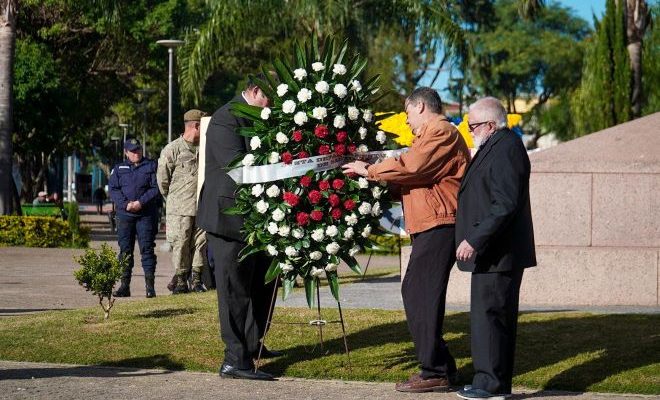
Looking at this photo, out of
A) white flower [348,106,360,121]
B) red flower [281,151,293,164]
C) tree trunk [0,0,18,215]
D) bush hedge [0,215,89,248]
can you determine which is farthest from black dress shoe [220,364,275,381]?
tree trunk [0,0,18,215]

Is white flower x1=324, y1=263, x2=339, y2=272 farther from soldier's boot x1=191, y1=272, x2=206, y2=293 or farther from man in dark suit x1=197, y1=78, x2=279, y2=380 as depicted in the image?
soldier's boot x1=191, y1=272, x2=206, y2=293

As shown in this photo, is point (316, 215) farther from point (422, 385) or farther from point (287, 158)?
point (422, 385)

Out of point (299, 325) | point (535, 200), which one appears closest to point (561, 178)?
point (535, 200)

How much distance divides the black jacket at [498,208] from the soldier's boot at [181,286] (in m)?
7.64

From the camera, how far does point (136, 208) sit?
14.7m

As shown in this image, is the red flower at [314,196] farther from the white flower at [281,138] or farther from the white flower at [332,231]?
the white flower at [281,138]

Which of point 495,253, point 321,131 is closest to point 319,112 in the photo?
point 321,131

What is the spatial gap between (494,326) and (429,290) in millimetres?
620

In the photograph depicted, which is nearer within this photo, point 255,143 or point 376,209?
point 255,143

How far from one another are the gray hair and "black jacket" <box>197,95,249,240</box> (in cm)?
169

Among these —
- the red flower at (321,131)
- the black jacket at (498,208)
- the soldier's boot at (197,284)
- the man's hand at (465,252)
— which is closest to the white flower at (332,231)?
the red flower at (321,131)

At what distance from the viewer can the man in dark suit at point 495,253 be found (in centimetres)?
781

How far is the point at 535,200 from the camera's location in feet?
44.5

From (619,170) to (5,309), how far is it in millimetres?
6361
